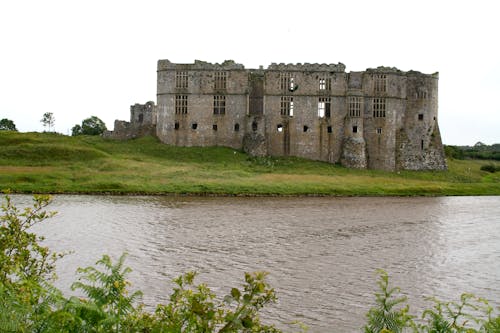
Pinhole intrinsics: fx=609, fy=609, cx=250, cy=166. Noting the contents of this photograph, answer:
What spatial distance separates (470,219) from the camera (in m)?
33.1

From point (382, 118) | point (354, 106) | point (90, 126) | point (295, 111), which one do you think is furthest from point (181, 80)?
point (90, 126)

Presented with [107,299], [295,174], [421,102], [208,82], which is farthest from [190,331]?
[421,102]

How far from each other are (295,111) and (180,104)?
11.2 meters

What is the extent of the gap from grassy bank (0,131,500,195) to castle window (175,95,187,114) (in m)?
3.82

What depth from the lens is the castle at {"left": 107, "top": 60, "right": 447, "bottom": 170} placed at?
5881 centimetres

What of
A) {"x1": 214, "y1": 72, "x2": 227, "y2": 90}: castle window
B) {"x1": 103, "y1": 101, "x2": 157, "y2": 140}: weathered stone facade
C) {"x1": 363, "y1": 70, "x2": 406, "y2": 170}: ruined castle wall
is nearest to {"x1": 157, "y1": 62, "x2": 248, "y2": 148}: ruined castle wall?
{"x1": 214, "y1": 72, "x2": 227, "y2": 90}: castle window

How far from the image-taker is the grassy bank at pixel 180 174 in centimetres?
4259

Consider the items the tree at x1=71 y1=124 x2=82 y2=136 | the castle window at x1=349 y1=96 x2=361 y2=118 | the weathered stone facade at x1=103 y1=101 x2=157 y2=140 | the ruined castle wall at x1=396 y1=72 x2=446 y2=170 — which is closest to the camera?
the castle window at x1=349 y1=96 x2=361 y2=118

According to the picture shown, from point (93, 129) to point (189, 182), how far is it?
49459 millimetres

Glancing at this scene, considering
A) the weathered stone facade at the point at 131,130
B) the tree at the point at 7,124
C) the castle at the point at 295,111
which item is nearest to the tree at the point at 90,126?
the tree at the point at 7,124

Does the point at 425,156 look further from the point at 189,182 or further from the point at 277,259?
the point at 277,259

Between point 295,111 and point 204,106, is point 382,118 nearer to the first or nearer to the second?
point 295,111

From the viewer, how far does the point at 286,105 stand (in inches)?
2320

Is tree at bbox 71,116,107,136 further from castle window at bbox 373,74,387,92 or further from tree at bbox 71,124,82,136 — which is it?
castle window at bbox 373,74,387,92
